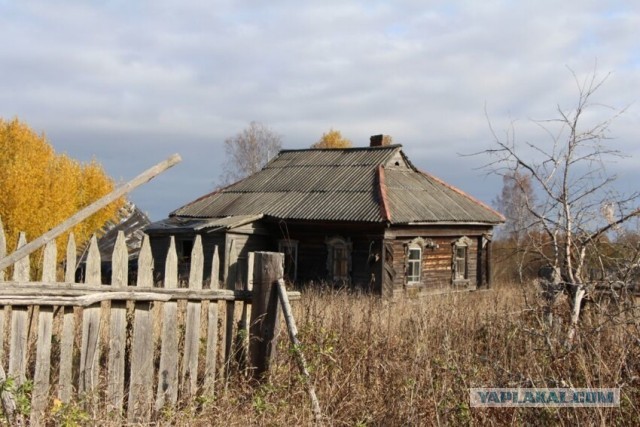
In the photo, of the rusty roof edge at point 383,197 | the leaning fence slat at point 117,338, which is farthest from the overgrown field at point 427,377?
the rusty roof edge at point 383,197

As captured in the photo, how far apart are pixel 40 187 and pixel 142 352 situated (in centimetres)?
2804

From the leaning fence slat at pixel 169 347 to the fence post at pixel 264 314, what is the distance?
2.12ft

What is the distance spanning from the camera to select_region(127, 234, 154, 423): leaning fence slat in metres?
4.39

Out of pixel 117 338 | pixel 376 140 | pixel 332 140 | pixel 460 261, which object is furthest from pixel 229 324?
pixel 332 140

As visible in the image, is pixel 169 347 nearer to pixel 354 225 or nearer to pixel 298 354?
pixel 298 354

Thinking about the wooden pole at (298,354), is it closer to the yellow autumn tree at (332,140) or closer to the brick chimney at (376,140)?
the brick chimney at (376,140)

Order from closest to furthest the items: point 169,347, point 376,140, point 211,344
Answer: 1. point 169,347
2. point 211,344
3. point 376,140

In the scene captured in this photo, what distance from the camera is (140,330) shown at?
4.46 meters

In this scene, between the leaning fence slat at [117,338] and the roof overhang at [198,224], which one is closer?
the leaning fence slat at [117,338]

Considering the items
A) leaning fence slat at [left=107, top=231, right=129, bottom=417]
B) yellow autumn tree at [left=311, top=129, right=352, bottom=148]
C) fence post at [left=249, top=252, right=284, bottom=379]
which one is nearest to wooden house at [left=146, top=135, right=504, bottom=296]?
fence post at [left=249, top=252, right=284, bottom=379]

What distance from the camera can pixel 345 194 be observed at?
19.3 meters

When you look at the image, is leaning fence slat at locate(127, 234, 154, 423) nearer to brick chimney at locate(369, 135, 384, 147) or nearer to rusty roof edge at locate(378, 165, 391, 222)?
rusty roof edge at locate(378, 165, 391, 222)

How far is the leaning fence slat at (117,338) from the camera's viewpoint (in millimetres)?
4320

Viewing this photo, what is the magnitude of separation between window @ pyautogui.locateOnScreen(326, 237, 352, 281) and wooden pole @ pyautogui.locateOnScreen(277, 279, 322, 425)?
13.2 metres
